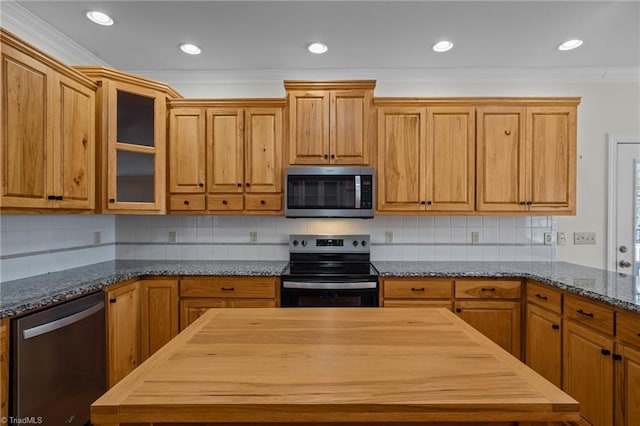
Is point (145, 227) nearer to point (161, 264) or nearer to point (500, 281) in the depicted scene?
point (161, 264)

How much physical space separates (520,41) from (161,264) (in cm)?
347

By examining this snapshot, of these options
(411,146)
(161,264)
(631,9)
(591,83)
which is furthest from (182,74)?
(591,83)

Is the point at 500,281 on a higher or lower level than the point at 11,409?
higher

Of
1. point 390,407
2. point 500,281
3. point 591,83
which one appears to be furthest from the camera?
point 591,83

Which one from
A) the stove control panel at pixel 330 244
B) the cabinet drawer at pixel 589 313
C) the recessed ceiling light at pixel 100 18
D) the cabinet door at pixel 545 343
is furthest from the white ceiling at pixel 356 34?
the cabinet door at pixel 545 343

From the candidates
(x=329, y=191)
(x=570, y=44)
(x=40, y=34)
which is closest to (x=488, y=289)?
(x=329, y=191)

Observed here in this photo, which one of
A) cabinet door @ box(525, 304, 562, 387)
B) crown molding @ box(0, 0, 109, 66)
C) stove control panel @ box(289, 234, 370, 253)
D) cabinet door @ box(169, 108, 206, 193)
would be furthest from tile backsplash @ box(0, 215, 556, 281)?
crown molding @ box(0, 0, 109, 66)

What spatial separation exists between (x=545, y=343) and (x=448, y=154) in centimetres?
154

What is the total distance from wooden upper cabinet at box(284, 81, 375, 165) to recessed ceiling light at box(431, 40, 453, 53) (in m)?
0.59

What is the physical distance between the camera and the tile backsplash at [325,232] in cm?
307

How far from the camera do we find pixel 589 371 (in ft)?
6.00

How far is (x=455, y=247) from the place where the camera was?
3.10 metres

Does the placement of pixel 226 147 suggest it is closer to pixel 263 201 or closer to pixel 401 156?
pixel 263 201

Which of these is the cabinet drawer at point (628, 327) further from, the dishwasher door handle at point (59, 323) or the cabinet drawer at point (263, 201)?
the dishwasher door handle at point (59, 323)
